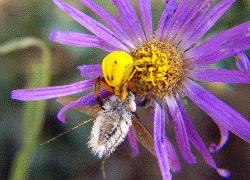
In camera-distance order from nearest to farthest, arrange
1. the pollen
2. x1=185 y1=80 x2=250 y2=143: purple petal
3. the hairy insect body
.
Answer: the hairy insect body, x1=185 y1=80 x2=250 y2=143: purple petal, the pollen

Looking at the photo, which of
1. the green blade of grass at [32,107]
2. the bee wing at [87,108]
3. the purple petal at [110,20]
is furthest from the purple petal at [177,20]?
the green blade of grass at [32,107]

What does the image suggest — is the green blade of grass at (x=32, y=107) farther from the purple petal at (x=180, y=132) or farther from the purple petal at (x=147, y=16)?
the purple petal at (x=180, y=132)

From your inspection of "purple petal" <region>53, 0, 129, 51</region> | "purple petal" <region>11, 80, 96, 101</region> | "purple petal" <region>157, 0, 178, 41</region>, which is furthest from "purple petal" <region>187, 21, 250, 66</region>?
"purple petal" <region>11, 80, 96, 101</region>

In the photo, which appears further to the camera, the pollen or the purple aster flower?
the pollen

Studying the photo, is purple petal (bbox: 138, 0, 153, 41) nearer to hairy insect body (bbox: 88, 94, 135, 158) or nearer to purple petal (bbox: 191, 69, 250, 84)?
purple petal (bbox: 191, 69, 250, 84)

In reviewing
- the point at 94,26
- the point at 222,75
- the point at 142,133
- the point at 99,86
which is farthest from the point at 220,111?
the point at 94,26

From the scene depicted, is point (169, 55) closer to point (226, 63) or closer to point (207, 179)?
point (226, 63)

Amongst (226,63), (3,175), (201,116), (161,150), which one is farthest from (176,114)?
(3,175)
